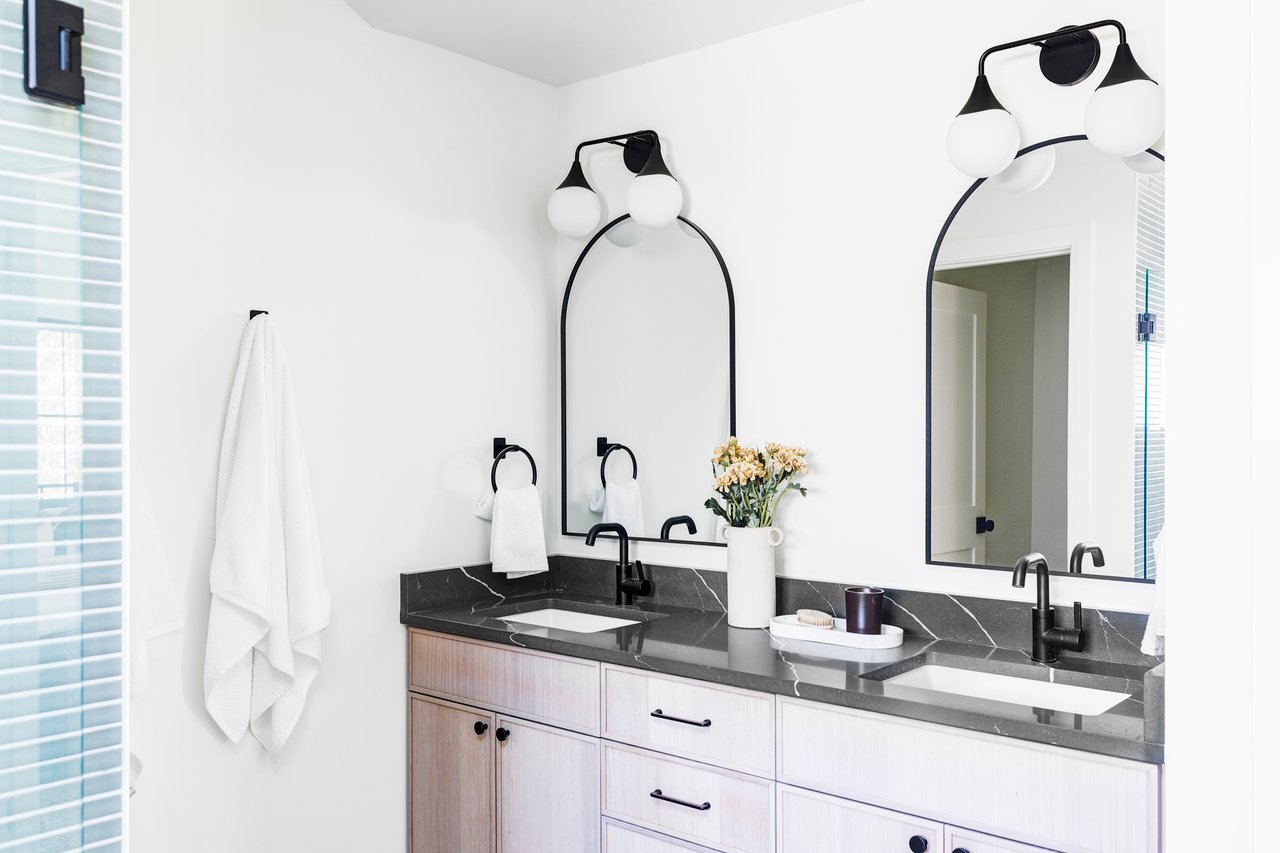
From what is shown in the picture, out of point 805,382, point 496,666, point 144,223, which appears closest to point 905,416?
point 805,382

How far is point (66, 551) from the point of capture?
2.23 ft

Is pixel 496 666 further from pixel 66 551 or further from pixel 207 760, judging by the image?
pixel 66 551

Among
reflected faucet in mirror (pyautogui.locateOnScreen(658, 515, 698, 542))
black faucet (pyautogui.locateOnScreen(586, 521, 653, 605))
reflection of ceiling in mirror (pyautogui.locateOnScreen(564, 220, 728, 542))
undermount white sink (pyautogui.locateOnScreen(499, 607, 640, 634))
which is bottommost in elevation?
undermount white sink (pyautogui.locateOnScreen(499, 607, 640, 634))

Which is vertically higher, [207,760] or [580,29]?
[580,29]

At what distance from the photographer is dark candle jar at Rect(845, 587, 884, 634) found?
7.32 ft

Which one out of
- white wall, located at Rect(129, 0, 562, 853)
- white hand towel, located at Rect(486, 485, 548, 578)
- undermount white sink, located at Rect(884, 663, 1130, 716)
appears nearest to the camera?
undermount white sink, located at Rect(884, 663, 1130, 716)

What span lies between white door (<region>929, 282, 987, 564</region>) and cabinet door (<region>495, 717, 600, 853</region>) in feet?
3.23

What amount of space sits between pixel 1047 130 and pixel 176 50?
1973mm

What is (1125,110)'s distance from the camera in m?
1.92

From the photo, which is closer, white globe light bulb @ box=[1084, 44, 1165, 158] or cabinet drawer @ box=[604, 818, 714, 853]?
white globe light bulb @ box=[1084, 44, 1165, 158]

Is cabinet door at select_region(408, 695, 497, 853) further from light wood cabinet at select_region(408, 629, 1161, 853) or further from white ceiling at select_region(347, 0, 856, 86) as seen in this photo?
white ceiling at select_region(347, 0, 856, 86)

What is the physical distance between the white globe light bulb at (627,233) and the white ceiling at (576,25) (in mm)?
482

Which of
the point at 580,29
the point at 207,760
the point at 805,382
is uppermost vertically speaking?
the point at 580,29

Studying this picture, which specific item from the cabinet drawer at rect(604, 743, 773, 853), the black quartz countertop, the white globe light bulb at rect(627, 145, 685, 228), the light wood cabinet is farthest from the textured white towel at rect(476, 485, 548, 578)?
the white globe light bulb at rect(627, 145, 685, 228)
